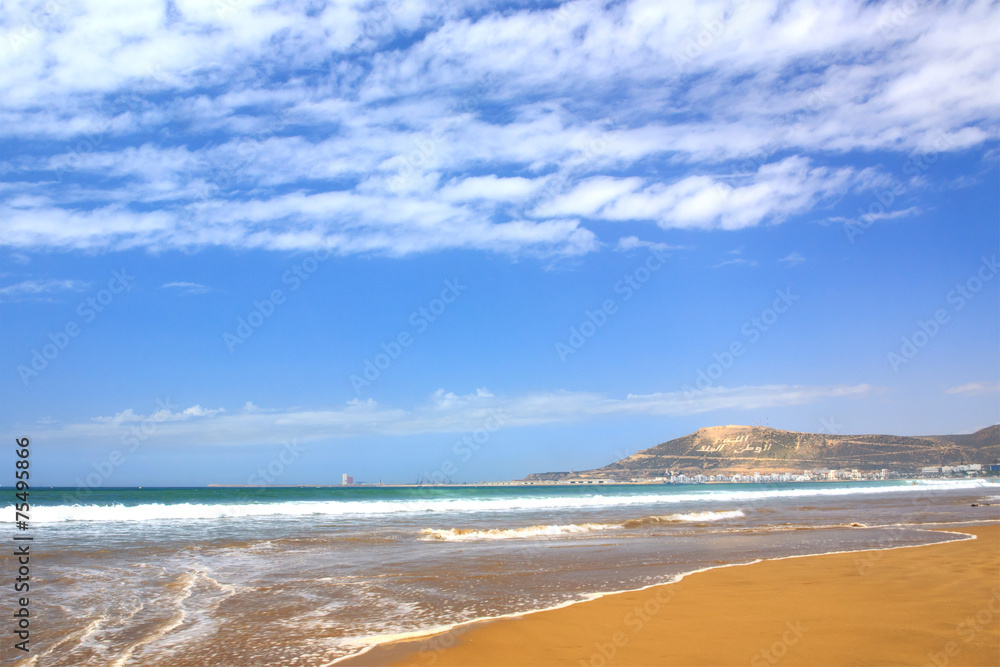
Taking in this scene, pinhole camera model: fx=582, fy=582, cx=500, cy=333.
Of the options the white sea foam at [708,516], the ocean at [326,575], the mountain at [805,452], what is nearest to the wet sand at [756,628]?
the ocean at [326,575]

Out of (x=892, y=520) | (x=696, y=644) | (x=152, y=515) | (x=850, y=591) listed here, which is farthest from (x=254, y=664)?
(x=152, y=515)

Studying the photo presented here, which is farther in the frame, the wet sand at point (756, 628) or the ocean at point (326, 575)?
the ocean at point (326, 575)

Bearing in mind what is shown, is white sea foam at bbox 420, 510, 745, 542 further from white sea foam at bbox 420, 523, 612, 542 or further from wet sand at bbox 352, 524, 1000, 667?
wet sand at bbox 352, 524, 1000, 667

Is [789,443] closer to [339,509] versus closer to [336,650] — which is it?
[339,509]

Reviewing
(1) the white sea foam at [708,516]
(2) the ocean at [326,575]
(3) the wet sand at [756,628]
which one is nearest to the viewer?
(3) the wet sand at [756,628]

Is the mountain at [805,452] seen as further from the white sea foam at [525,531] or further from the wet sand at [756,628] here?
the wet sand at [756,628]

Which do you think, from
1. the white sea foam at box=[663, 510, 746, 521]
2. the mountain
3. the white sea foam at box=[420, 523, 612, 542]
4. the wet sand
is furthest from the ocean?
the mountain
